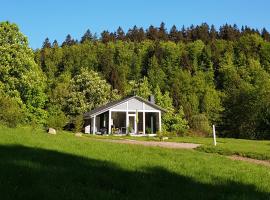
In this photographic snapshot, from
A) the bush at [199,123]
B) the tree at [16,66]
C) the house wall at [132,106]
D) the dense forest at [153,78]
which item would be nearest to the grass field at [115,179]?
the dense forest at [153,78]

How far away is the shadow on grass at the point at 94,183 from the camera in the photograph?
22.8 feet

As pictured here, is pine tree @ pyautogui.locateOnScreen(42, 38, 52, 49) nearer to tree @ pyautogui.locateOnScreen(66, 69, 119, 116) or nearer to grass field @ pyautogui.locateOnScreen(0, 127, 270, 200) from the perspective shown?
tree @ pyautogui.locateOnScreen(66, 69, 119, 116)

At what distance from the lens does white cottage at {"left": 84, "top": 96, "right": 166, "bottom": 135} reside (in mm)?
44562

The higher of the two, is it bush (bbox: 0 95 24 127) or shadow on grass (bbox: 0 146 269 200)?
bush (bbox: 0 95 24 127)

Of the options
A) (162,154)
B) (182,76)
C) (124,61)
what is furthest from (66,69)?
(162,154)

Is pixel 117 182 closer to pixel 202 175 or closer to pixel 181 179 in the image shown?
pixel 181 179

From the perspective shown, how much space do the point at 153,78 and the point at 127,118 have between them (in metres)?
60.7

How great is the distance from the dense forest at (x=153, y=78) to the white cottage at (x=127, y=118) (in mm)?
2837

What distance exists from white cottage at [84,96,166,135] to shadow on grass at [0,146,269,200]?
33.3 meters

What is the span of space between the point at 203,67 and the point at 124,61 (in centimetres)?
2183

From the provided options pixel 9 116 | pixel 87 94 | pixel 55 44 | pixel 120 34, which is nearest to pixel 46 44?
pixel 55 44

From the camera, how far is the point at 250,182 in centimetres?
976

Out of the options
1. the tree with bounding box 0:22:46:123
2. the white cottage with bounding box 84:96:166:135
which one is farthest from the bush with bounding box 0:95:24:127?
the white cottage with bounding box 84:96:166:135

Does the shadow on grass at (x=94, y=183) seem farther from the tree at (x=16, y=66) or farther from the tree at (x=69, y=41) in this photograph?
the tree at (x=69, y=41)
